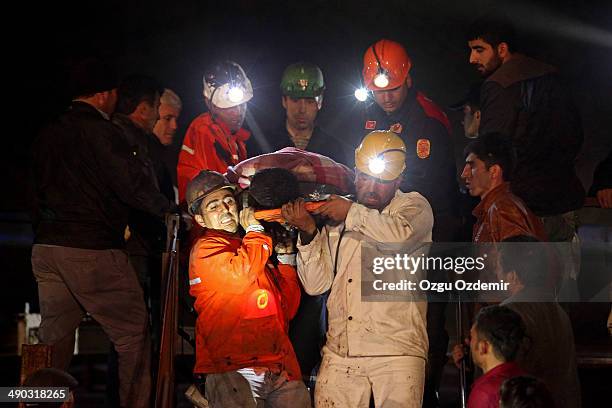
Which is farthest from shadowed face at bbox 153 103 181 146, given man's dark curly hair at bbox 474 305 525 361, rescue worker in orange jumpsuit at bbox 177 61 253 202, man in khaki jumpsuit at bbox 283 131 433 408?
man's dark curly hair at bbox 474 305 525 361

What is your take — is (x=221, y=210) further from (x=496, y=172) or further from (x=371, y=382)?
(x=496, y=172)

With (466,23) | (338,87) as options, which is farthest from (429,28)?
(338,87)

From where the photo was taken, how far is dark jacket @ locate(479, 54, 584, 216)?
6301mm

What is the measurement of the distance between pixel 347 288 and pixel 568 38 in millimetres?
3968

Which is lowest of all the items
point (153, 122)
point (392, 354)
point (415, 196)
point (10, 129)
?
point (392, 354)

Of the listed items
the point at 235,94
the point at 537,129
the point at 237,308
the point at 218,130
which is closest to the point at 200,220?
the point at 237,308

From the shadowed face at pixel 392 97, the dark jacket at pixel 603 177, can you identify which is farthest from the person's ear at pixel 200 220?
the dark jacket at pixel 603 177

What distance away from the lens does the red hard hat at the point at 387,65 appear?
669cm

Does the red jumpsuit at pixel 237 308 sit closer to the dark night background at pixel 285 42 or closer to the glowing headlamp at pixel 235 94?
the glowing headlamp at pixel 235 94

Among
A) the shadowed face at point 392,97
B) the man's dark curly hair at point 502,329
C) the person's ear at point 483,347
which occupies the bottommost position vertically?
the person's ear at point 483,347

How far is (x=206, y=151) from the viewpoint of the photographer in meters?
6.59

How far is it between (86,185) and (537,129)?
3.07 meters

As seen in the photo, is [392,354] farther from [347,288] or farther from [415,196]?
[415,196]

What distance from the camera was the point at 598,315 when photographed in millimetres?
6750
